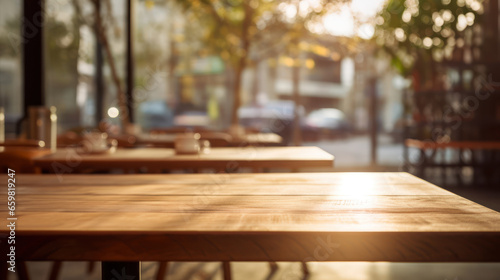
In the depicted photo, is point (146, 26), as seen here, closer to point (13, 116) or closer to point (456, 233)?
point (13, 116)

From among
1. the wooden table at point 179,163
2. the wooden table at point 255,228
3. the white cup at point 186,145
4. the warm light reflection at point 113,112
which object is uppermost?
the warm light reflection at point 113,112

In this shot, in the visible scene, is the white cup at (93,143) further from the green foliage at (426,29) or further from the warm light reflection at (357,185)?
the green foliage at (426,29)

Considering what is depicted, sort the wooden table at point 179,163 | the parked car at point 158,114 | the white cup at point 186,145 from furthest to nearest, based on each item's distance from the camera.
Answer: the parked car at point 158,114, the white cup at point 186,145, the wooden table at point 179,163

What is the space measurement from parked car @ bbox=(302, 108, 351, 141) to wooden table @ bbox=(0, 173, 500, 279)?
13.0m

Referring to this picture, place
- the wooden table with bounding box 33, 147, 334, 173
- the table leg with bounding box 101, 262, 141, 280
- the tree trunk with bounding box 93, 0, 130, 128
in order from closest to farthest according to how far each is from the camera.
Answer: the table leg with bounding box 101, 262, 141, 280, the wooden table with bounding box 33, 147, 334, 173, the tree trunk with bounding box 93, 0, 130, 128

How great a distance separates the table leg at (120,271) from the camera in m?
0.95

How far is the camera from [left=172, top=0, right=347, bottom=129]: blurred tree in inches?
195

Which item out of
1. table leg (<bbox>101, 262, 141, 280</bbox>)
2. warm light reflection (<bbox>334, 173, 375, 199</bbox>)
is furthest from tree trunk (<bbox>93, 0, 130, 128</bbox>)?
table leg (<bbox>101, 262, 141, 280</bbox>)

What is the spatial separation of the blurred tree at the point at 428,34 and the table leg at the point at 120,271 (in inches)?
192

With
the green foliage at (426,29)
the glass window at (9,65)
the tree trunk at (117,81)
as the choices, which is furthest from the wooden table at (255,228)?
the green foliage at (426,29)

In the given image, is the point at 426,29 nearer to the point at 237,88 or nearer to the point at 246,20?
the point at 246,20

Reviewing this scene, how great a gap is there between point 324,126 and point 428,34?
31.2 feet

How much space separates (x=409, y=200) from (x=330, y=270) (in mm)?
1747

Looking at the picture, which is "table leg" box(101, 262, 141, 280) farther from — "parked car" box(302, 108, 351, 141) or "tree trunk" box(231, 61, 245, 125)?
"parked car" box(302, 108, 351, 141)
